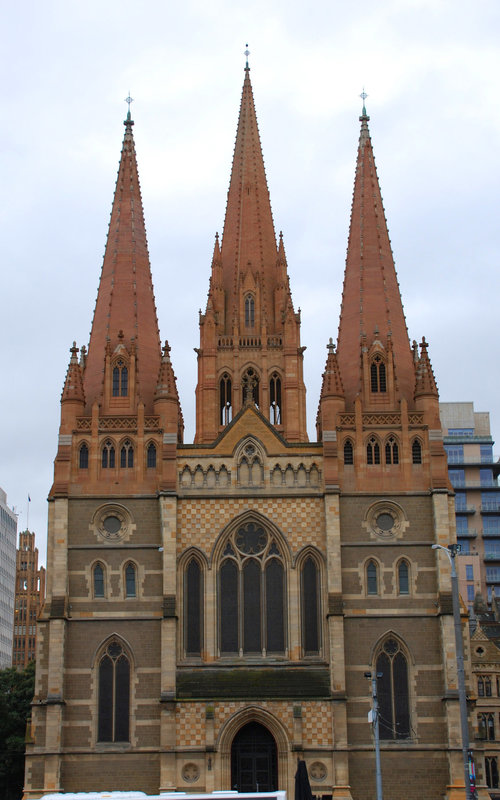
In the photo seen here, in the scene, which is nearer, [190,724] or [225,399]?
[190,724]

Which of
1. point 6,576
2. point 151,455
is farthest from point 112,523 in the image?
point 6,576

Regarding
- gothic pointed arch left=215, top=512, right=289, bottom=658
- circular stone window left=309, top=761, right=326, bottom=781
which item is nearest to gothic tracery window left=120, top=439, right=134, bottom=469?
gothic pointed arch left=215, top=512, right=289, bottom=658

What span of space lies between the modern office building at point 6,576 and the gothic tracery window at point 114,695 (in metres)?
67.9

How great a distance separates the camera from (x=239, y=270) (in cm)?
6056

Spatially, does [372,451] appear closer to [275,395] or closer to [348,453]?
[348,453]

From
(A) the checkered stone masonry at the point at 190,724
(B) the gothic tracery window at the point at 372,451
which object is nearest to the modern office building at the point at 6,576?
(A) the checkered stone masonry at the point at 190,724

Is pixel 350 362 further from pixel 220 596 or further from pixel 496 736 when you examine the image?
pixel 496 736

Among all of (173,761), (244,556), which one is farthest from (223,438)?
(173,761)

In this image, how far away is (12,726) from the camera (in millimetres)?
55156

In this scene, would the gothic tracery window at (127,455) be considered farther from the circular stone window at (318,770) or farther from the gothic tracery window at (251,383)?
the circular stone window at (318,770)

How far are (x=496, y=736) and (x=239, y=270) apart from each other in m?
31.4

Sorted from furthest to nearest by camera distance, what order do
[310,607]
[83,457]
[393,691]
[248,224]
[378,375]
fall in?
1. [248,224]
2. [378,375]
3. [83,457]
4. [310,607]
5. [393,691]

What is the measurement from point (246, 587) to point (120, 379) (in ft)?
34.8

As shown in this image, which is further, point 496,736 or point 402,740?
point 496,736
